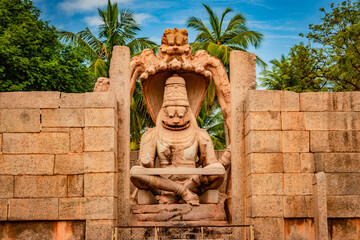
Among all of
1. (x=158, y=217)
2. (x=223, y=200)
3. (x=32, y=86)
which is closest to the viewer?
(x=158, y=217)

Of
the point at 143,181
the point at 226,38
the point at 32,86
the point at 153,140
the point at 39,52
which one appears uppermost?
the point at 226,38

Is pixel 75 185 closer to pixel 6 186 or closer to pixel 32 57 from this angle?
pixel 6 186

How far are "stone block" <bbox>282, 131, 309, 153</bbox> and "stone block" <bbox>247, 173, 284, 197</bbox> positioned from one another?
1.63ft

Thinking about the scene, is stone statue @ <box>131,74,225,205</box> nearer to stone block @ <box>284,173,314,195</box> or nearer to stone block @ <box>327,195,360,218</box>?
stone block @ <box>284,173,314,195</box>

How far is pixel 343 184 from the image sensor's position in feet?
26.9

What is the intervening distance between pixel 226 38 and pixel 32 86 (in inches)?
441

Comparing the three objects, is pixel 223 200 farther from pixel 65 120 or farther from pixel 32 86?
pixel 32 86

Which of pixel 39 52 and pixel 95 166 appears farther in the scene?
pixel 39 52

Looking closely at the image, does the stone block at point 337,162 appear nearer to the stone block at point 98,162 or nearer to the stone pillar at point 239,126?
the stone pillar at point 239,126

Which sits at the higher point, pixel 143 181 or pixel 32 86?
pixel 32 86

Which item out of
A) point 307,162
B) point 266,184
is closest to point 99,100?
point 266,184

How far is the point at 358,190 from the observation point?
818cm

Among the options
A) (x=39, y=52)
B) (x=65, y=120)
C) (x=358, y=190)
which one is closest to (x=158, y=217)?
(x=65, y=120)

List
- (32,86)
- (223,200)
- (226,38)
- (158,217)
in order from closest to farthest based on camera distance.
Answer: (158,217) < (223,200) < (32,86) < (226,38)
